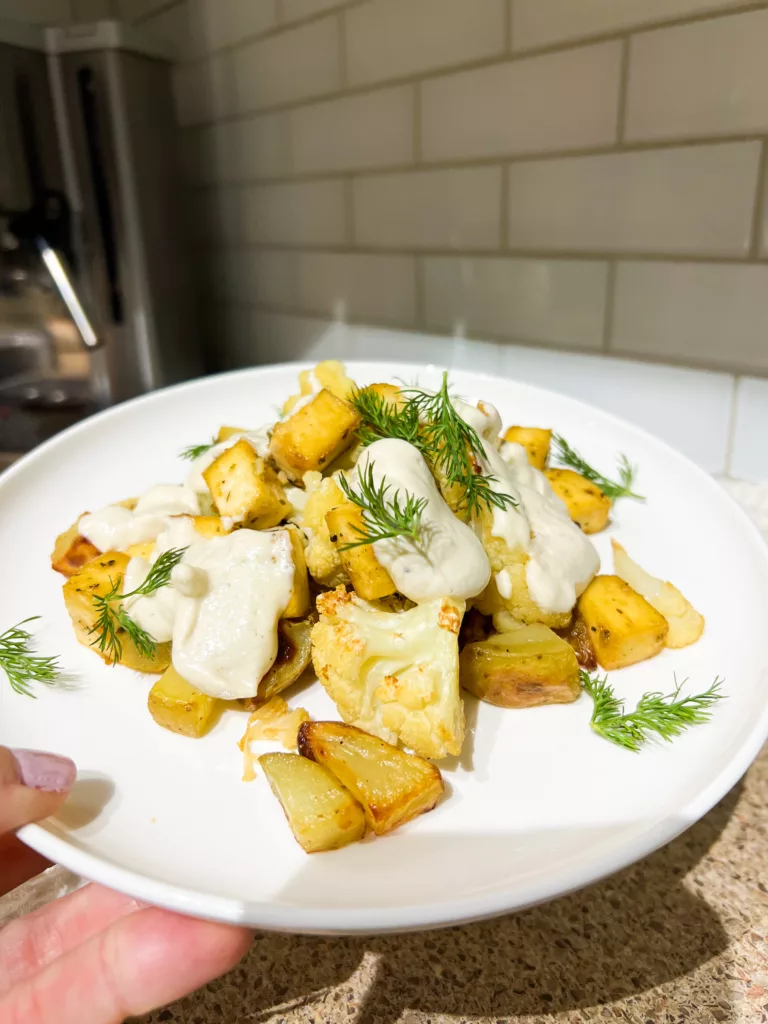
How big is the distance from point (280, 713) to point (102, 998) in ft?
0.84

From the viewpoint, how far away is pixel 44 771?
0.54 meters

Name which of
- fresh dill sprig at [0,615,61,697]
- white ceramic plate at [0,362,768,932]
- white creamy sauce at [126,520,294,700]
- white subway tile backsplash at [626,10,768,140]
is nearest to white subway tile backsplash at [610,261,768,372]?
white subway tile backsplash at [626,10,768,140]

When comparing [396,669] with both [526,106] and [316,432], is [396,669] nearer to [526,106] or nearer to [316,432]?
[316,432]

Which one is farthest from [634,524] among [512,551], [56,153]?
[56,153]

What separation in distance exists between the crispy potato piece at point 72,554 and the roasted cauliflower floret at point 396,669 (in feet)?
1.04

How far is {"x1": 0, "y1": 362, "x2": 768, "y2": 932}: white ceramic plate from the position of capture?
1.62 ft

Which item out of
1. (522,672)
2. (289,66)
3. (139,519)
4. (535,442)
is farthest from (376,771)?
(289,66)

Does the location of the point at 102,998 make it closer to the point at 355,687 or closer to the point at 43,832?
the point at 43,832

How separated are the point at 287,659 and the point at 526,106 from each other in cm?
102

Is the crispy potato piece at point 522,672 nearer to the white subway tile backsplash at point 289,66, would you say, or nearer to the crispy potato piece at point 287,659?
the crispy potato piece at point 287,659

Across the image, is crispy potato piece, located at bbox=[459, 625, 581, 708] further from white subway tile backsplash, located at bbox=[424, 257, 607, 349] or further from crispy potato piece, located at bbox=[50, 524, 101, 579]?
white subway tile backsplash, located at bbox=[424, 257, 607, 349]

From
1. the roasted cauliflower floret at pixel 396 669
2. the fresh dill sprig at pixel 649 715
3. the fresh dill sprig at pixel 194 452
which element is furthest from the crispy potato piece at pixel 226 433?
the fresh dill sprig at pixel 649 715

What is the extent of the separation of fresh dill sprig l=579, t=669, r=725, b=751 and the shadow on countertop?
0.19 metres

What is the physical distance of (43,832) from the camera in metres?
0.52
